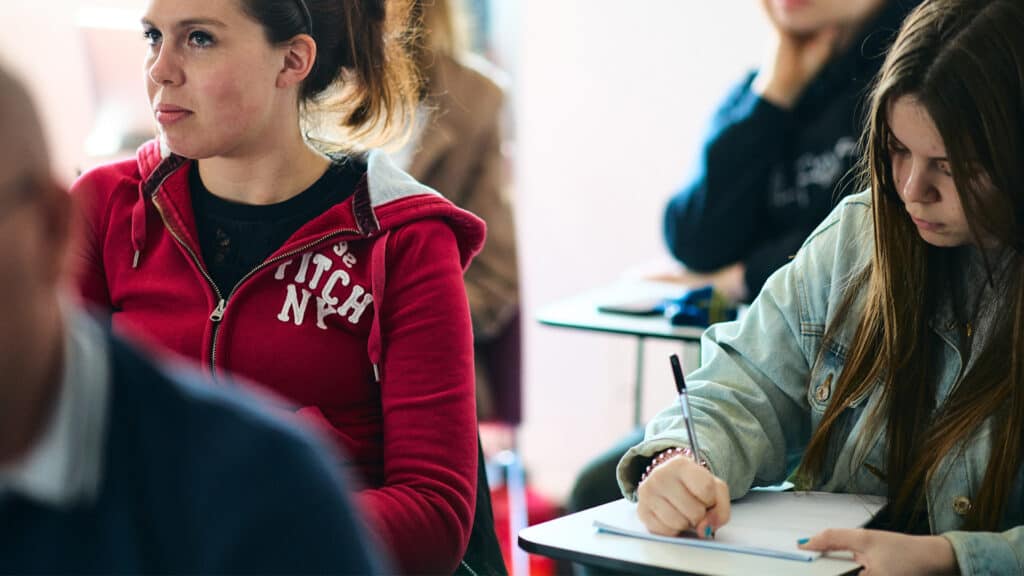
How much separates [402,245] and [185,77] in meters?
0.31

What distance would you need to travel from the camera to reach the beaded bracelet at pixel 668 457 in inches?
53.7

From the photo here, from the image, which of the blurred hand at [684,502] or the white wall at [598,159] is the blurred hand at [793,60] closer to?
the white wall at [598,159]

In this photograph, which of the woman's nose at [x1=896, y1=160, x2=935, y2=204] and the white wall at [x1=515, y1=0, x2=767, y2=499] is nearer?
the woman's nose at [x1=896, y1=160, x2=935, y2=204]

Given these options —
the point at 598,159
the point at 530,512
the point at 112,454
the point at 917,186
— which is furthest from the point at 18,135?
the point at 530,512

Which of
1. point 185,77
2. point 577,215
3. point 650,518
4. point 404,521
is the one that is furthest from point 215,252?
point 577,215

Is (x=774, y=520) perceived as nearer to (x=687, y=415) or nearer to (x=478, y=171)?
(x=687, y=415)

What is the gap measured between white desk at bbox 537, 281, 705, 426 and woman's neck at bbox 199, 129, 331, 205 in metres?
0.83

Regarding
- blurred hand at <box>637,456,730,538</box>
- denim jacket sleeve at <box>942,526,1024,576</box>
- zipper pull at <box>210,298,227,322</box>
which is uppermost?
zipper pull at <box>210,298,227,322</box>

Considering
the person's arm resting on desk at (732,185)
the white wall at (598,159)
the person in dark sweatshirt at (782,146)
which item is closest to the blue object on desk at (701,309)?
the person in dark sweatshirt at (782,146)

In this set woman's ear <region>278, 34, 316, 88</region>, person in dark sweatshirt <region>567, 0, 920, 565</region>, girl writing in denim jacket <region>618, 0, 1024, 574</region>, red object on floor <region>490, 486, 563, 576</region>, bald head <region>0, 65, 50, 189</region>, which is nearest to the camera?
bald head <region>0, 65, 50, 189</region>

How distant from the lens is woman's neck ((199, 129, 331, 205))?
60.0 inches

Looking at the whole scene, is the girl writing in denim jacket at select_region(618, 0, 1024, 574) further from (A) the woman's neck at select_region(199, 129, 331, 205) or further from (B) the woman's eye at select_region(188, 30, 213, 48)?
(B) the woman's eye at select_region(188, 30, 213, 48)

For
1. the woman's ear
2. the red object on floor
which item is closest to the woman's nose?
the woman's ear

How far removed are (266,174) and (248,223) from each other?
0.21 feet
